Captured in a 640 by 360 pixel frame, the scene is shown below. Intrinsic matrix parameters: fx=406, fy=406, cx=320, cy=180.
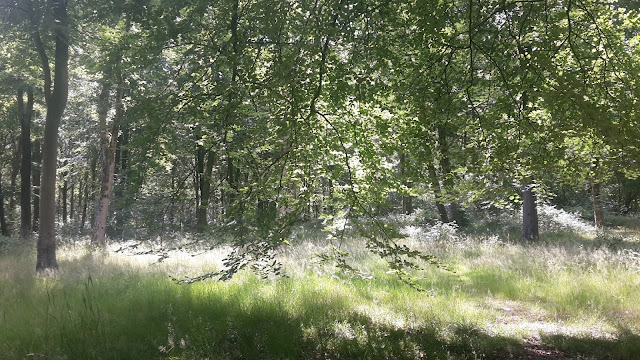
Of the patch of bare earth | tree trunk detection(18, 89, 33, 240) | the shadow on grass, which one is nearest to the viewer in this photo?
the shadow on grass

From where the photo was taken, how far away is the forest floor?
5.23 meters

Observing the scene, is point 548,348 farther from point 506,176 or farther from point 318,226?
point 318,226

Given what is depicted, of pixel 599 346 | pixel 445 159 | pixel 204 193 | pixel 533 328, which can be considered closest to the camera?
pixel 599 346

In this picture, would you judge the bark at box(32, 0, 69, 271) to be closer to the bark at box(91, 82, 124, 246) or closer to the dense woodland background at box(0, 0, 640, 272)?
the dense woodland background at box(0, 0, 640, 272)

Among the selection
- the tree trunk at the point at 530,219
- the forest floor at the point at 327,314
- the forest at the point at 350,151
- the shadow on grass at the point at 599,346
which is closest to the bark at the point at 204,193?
the forest at the point at 350,151

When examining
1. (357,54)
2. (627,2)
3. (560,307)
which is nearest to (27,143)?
(357,54)

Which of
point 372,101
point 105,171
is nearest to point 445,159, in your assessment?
point 372,101

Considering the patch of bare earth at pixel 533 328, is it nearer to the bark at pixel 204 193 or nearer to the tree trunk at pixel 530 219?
the bark at pixel 204 193

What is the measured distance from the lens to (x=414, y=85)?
4.95 m

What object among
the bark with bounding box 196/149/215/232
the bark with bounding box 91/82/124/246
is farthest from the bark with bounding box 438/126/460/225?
the bark with bounding box 91/82/124/246

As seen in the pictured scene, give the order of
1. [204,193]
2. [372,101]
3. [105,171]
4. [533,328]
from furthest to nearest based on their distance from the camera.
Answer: [105,171] < [204,193] < [533,328] < [372,101]

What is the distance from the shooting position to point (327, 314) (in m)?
6.14

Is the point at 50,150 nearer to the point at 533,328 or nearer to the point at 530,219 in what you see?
the point at 533,328

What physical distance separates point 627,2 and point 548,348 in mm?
9276
